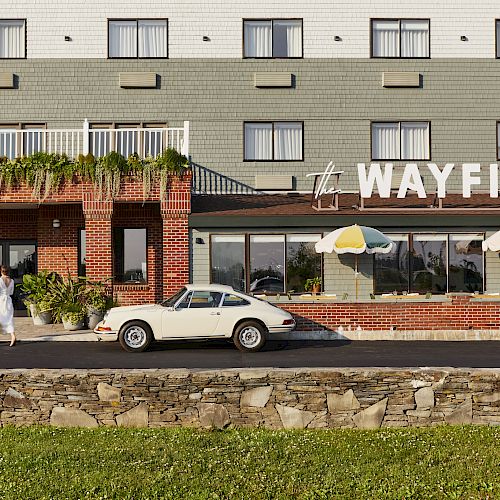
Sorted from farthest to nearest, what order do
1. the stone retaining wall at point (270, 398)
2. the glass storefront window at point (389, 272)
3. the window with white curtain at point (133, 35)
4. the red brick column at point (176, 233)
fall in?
the window with white curtain at point (133, 35)
the glass storefront window at point (389, 272)
the red brick column at point (176, 233)
the stone retaining wall at point (270, 398)

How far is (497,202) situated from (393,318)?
6500 mm

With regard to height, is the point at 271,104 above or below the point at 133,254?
above

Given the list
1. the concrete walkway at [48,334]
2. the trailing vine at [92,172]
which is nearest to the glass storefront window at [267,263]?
the trailing vine at [92,172]

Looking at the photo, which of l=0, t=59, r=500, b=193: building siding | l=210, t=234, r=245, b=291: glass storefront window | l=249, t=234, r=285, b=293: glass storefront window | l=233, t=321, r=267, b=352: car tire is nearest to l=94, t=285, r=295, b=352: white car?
l=233, t=321, r=267, b=352: car tire

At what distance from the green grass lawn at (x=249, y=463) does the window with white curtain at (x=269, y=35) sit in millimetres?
17384

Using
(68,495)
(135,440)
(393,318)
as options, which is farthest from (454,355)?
(68,495)

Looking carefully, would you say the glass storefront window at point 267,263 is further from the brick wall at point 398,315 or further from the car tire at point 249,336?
the car tire at point 249,336

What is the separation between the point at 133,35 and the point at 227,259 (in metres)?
8.34

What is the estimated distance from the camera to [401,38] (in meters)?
24.2

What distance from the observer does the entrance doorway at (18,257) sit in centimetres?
2322

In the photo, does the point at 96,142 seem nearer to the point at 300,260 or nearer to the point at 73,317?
the point at 73,317

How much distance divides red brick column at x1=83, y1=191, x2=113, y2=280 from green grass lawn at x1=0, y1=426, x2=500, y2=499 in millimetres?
11121

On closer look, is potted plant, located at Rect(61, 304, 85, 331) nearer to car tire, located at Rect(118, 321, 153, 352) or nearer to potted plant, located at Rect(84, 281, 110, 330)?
potted plant, located at Rect(84, 281, 110, 330)

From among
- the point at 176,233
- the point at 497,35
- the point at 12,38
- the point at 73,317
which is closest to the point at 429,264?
the point at 176,233
